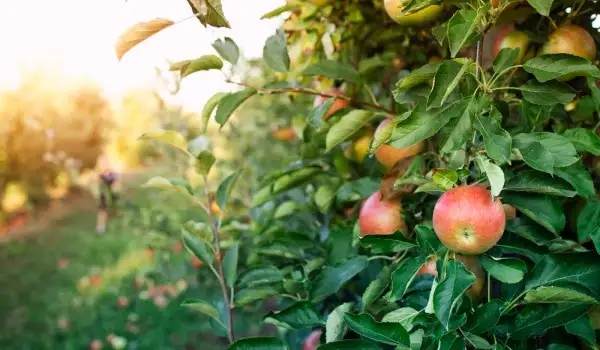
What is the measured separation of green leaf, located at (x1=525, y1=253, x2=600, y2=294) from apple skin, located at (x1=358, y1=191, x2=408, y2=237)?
201mm

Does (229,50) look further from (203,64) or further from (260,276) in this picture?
(260,276)

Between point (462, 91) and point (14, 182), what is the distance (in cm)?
972

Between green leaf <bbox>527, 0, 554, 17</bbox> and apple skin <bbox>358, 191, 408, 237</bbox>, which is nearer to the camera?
green leaf <bbox>527, 0, 554, 17</bbox>

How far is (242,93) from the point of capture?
0.95 meters

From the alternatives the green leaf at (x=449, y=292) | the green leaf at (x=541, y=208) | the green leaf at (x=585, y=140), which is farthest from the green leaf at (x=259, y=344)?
the green leaf at (x=585, y=140)

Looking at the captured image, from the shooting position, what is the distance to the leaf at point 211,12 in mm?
732

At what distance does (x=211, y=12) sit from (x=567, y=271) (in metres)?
0.56

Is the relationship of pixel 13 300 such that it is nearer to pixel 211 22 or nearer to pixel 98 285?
pixel 98 285

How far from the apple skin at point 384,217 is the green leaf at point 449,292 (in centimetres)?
23

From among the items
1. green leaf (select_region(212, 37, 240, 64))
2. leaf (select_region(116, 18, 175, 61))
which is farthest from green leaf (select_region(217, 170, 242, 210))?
leaf (select_region(116, 18, 175, 61))

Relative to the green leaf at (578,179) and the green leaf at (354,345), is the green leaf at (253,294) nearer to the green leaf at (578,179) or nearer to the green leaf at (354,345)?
the green leaf at (354,345)

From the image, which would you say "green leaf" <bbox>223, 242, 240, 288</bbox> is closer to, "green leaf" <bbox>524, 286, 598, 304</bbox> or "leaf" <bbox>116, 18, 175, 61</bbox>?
"leaf" <bbox>116, 18, 175, 61</bbox>

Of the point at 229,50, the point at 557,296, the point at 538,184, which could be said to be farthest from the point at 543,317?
the point at 229,50

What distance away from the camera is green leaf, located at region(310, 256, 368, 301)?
37.0 inches
